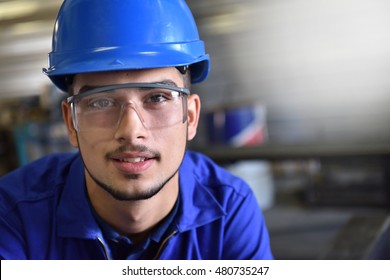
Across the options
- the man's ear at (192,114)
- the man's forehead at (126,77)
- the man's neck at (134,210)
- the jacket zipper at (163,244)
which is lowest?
the jacket zipper at (163,244)

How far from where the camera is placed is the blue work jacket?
125 cm

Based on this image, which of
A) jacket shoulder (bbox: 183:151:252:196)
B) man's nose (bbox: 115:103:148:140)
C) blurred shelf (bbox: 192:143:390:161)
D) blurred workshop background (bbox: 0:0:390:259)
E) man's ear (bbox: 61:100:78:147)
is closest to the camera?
man's nose (bbox: 115:103:148:140)

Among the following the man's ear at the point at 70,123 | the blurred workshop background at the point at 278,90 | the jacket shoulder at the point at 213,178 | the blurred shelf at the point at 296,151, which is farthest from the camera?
the blurred workshop background at the point at 278,90

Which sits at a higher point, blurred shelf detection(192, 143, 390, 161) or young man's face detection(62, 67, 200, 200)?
young man's face detection(62, 67, 200, 200)

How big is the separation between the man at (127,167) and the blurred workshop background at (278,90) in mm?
2786

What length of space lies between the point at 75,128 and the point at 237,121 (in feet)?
10.6

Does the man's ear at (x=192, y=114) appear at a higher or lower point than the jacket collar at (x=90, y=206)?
higher

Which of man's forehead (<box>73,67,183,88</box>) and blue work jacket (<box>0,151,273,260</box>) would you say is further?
blue work jacket (<box>0,151,273,260</box>)

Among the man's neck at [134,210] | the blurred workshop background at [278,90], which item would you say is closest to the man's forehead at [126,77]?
the man's neck at [134,210]

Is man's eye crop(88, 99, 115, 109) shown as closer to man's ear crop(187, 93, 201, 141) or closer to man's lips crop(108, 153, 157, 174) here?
man's lips crop(108, 153, 157, 174)

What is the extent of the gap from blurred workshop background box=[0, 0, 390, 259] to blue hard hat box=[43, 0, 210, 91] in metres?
3.08

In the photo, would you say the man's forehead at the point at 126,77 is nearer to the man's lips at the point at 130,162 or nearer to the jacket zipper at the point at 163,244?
the man's lips at the point at 130,162

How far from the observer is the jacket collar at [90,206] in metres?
1.24

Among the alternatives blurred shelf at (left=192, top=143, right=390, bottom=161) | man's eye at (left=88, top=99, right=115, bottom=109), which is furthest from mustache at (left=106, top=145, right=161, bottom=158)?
blurred shelf at (left=192, top=143, right=390, bottom=161)
